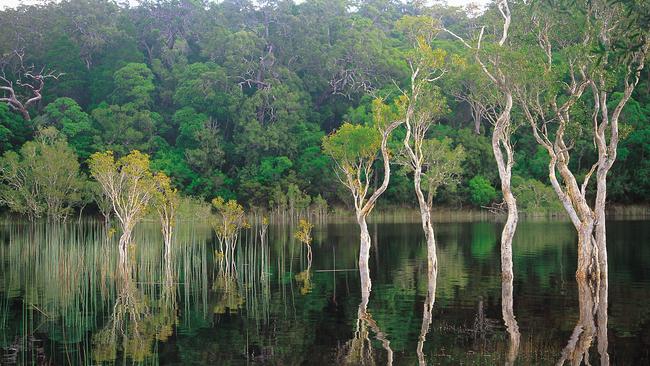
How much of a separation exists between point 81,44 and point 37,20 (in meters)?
6.22

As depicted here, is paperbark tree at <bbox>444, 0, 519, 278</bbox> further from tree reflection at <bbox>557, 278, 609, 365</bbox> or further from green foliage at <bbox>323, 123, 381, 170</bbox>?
green foliage at <bbox>323, 123, 381, 170</bbox>

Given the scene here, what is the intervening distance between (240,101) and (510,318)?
6242cm

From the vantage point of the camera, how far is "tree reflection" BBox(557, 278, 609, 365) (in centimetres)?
1410

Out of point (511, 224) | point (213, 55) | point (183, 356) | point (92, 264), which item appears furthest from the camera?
point (213, 55)

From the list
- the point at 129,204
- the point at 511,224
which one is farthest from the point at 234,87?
the point at 511,224

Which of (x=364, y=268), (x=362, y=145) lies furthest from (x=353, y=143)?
(x=364, y=268)

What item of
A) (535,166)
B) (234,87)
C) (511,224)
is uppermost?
(234,87)

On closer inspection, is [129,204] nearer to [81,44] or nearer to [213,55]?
[213,55]

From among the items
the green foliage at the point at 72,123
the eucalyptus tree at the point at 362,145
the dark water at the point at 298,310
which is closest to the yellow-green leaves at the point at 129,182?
the dark water at the point at 298,310

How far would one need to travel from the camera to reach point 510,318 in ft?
60.1

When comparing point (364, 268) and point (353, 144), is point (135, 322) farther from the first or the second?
point (353, 144)

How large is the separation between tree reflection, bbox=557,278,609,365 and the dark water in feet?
0.61

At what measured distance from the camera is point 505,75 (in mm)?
26156

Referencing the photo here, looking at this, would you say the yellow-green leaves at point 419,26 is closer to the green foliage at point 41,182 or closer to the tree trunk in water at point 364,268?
the tree trunk in water at point 364,268
